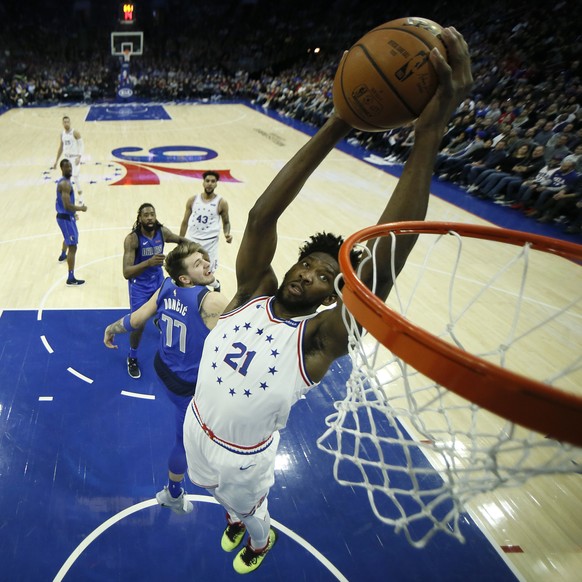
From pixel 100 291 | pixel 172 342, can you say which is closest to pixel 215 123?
pixel 100 291

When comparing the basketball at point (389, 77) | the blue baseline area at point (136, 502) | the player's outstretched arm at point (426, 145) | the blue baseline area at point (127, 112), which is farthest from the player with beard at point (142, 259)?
the blue baseline area at point (127, 112)

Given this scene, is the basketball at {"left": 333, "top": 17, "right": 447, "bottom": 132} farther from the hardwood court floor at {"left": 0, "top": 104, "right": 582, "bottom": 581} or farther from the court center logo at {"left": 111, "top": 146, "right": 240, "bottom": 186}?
the court center logo at {"left": 111, "top": 146, "right": 240, "bottom": 186}

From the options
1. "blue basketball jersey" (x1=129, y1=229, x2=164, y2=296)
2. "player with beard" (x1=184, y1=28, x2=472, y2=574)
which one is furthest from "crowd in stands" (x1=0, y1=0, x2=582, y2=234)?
"player with beard" (x1=184, y1=28, x2=472, y2=574)

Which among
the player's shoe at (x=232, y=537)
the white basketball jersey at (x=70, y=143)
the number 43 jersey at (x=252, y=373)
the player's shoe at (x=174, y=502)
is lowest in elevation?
the white basketball jersey at (x=70, y=143)

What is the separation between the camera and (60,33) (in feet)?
103

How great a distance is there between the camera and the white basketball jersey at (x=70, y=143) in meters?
8.74

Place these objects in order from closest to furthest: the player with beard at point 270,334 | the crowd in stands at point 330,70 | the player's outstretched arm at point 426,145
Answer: the player's outstretched arm at point 426,145 → the player with beard at point 270,334 → the crowd in stands at point 330,70

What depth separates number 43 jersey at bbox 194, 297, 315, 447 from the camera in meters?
1.82

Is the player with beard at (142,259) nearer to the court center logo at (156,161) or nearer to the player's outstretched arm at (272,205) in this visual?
the player's outstretched arm at (272,205)

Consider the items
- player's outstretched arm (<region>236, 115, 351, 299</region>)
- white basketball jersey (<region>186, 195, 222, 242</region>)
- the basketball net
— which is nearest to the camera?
the basketball net

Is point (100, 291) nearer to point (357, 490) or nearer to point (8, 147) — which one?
point (357, 490)

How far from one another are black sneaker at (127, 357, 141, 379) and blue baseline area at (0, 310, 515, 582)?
Result: 0.06 meters

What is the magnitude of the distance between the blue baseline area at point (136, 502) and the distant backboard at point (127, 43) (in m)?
28.6

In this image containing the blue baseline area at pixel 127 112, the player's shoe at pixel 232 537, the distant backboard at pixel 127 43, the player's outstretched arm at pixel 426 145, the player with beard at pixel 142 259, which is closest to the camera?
the player's outstretched arm at pixel 426 145
